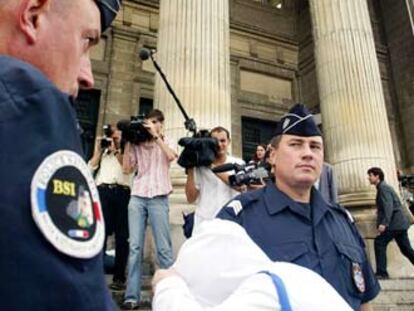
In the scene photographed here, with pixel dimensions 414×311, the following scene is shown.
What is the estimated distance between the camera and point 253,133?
47.8 feet

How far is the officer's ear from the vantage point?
75cm

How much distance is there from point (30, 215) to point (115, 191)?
16.0ft

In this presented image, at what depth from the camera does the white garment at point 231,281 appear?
3.28 feet

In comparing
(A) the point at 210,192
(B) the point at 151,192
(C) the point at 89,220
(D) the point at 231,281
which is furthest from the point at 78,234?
(B) the point at 151,192

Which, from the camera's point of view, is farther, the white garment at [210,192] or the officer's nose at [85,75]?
the white garment at [210,192]

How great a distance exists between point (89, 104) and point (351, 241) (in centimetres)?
1095

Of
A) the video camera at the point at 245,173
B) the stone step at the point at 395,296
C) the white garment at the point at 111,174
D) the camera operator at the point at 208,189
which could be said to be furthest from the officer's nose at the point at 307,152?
the stone step at the point at 395,296

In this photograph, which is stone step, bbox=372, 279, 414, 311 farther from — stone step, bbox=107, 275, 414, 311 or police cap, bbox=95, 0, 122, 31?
police cap, bbox=95, 0, 122, 31

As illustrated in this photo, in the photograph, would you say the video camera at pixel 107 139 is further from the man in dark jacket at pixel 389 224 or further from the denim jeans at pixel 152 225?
the man in dark jacket at pixel 389 224

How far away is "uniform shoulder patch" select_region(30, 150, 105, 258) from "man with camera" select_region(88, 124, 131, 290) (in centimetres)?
443

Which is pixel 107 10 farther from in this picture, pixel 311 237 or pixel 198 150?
pixel 198 150

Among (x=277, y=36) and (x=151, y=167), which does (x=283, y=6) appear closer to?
(x=277, y=36)

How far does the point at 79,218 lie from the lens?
0.63m

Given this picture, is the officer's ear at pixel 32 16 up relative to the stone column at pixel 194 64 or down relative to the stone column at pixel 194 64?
down
